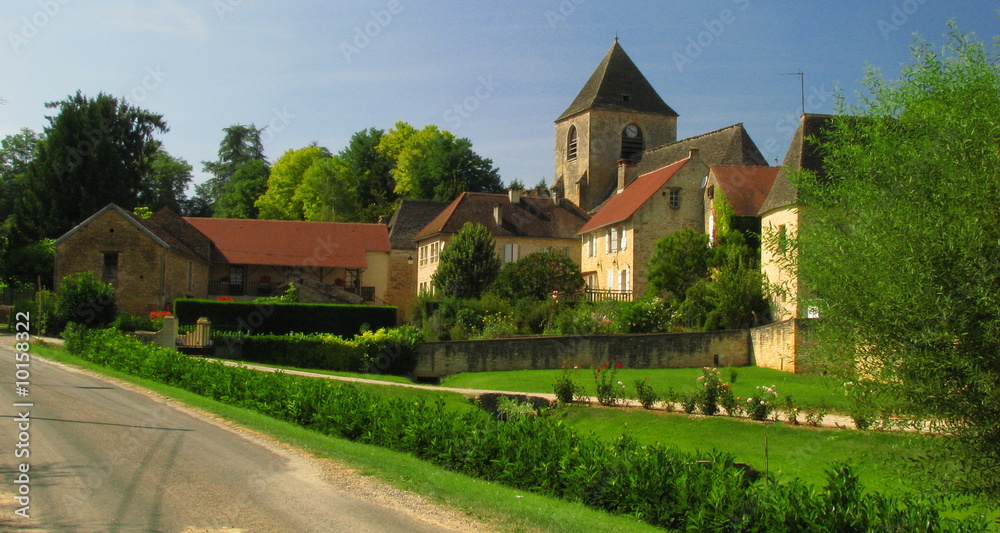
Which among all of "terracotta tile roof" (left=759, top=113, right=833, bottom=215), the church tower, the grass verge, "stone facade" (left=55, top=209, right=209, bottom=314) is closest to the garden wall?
"terracotta tile roof" (left=759, top=113, right=833, bottom=215)

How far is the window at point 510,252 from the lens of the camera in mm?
54750

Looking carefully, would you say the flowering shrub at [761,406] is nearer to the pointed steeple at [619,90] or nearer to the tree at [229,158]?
the pointed steeple at [619,90]

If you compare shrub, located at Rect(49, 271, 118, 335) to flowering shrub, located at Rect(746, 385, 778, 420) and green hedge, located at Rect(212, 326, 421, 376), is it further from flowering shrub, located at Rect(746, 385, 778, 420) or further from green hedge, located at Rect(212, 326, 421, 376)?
flowering shrub, located at Rect(746, 385, 778, 420)

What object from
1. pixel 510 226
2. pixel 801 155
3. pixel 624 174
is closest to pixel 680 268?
pixel 801 155

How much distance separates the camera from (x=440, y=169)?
73812mm

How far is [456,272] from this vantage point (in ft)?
146

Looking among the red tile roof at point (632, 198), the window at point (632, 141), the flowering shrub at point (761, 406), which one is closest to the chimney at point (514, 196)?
the red tile roof at point (632, 198)

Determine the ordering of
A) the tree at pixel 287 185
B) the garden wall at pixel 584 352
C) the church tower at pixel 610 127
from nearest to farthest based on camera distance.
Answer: the garden wall at pixel 584 352 → the church tower at pixel 610 127 → the tree at pixel 287 185

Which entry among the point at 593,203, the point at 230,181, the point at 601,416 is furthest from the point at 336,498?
the point at 230,181

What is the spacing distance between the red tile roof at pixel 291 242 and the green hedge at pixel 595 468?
34.7 metres

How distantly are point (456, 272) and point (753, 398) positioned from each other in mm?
25261

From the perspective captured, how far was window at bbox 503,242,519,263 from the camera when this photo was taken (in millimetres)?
54750

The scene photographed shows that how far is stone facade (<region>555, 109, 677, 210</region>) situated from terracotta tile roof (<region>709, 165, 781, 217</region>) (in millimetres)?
22205

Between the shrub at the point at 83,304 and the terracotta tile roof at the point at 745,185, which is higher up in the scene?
the terracotta tile roof at the point at 745,185
